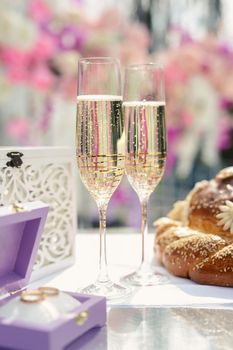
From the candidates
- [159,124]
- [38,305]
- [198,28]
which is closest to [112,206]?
[198,28]

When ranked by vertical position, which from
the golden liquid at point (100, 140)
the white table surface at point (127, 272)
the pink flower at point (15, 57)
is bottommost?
the white table surface at point (127, 272)

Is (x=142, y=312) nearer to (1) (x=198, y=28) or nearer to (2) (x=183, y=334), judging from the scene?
(2) (x=183, y=334)

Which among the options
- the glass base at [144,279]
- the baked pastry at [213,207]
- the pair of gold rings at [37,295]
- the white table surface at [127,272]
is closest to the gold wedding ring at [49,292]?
the pair of gold rings at [37,295]

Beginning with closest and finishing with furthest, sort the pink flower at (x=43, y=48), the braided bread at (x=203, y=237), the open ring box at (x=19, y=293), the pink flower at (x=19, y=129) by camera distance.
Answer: the open ring box at (x=19, y=293), the braided bread at (x=203, y=237), the pink flower at (x=43, y=48), the pink flower at (x=19, y=129)

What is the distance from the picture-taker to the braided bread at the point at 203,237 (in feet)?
4.22

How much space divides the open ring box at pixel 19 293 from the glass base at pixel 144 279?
25 centimetres

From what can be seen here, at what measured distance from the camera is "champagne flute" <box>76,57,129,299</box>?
1215 millimetres

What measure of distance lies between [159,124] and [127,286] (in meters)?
0.33

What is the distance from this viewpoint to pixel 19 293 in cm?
108

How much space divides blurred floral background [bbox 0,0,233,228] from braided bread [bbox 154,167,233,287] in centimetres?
155

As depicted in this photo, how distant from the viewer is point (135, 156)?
1314mm

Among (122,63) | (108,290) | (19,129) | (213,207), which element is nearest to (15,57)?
(19,129)

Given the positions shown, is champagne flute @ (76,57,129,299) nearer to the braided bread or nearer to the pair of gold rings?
the braided bread

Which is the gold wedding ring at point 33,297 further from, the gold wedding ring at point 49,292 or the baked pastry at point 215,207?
the baked pastry at point 215,207
